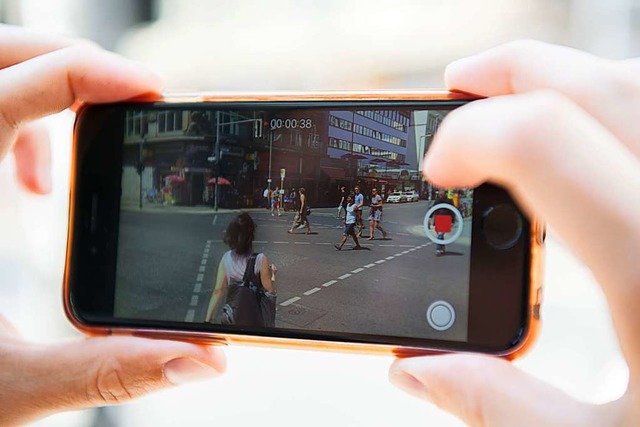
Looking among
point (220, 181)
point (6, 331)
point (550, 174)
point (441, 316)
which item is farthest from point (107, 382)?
point (550, 174)

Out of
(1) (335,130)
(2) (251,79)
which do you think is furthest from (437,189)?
(2) (251,79)

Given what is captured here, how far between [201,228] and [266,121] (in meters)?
0.14

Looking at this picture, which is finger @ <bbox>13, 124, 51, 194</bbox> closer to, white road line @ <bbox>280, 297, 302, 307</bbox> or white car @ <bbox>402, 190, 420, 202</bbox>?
white road line @ <bbox>280, 297, 302, 307</bbox>

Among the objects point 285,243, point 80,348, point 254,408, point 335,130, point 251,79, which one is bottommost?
point 254,408

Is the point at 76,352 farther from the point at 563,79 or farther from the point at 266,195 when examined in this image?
the point at 563,79

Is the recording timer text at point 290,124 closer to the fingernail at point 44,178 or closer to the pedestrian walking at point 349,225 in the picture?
the pedestrian walking at point 349,225

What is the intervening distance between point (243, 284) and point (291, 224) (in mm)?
87

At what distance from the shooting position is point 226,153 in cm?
56

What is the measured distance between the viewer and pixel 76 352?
515mm

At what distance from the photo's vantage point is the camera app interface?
514 millimetres

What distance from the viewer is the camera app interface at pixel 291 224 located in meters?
0.51

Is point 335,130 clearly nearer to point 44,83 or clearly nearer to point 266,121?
point 266,121

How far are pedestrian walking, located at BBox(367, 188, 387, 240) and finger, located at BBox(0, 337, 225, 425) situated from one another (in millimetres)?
228

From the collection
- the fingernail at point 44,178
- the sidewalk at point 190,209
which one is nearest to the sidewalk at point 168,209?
Result: the sidewalk at point 190,209
